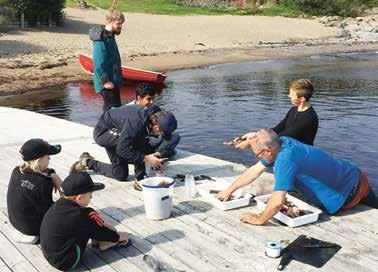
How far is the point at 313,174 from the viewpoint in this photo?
5785mm

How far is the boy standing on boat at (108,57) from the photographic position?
349 inches

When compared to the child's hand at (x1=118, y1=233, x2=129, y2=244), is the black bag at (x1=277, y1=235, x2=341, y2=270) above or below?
above

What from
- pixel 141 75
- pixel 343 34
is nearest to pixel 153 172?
pixel 141 75

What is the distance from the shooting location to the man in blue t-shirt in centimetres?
555

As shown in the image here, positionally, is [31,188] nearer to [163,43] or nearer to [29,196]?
[29,196]

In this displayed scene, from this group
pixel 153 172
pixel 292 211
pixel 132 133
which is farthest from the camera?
pixel 153 172

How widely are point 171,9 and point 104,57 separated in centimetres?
4714

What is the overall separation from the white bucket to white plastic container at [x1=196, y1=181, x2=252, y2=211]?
661 millimetres

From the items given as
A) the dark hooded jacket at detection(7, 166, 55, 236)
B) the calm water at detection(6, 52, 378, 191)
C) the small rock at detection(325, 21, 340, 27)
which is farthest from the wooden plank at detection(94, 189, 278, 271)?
the small rock at detection(325, 21, 340, 27)

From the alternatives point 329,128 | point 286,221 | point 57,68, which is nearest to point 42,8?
point 57,68

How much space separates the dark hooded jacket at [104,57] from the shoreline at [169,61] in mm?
13210

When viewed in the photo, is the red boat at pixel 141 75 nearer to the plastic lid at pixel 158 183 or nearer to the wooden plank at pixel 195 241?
the wooden plank at pixel 195 241

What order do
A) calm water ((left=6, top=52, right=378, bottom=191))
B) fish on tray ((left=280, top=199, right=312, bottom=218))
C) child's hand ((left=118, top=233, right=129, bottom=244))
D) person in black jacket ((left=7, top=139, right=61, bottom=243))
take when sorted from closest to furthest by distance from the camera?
person in black jacket ((left=7, top=139, right=61, bottom=243)), child's hand ((left=118, top=233, right=129, bottom=244)), fish on tray ((left=280, top=199, right=312, bottom=218)), calm water ((left=6, top=52, right=378, bottom=191))

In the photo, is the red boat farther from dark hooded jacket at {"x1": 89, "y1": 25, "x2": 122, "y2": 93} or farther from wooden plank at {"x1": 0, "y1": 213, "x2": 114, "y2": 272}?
wooden plank at {"x1": 0, "y1": 213, "x2": 114, "y2": 272}
